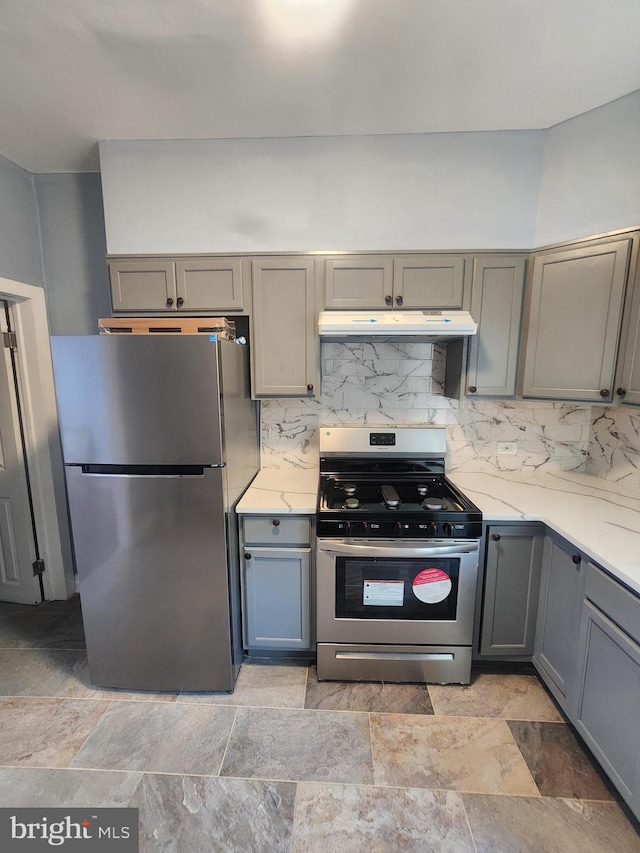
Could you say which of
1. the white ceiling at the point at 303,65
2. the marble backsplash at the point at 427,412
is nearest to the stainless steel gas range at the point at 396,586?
the marble backsplash at the point at 427,412

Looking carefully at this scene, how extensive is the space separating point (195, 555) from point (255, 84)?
A: 2085 mm

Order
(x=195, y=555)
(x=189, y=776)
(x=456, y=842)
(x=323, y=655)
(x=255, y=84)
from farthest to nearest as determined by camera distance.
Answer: (x=323, y=655), (x=195, y=555), (x=255, y=84), (x=189, y=776), (x=456, y=842)

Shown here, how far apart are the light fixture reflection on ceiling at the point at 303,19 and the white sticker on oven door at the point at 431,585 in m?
2.21

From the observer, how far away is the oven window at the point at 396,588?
5.78 ft

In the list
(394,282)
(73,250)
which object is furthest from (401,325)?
(73,250)

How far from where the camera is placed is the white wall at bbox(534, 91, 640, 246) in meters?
1.65

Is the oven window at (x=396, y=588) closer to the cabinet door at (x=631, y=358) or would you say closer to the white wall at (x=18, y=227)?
the cabinet door at (x=631, y=358)

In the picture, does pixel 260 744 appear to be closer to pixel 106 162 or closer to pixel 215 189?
pixel 215 189

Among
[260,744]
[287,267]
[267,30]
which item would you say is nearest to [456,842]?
[260,744]

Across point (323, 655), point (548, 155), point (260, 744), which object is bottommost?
point (260, 744)

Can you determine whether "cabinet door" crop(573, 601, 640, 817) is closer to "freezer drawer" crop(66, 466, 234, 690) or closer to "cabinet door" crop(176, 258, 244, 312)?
"freezer drawer" crop(66, 466, 234, 690)

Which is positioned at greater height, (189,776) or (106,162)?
(106,162)

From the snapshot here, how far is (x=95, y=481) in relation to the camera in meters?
1.63

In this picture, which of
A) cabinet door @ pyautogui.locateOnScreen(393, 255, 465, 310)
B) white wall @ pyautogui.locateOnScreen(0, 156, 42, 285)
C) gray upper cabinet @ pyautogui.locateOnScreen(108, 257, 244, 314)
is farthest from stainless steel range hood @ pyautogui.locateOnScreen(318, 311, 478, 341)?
white wall @ pyautogui.locateOnScreen(0, 156, 42, 285)
